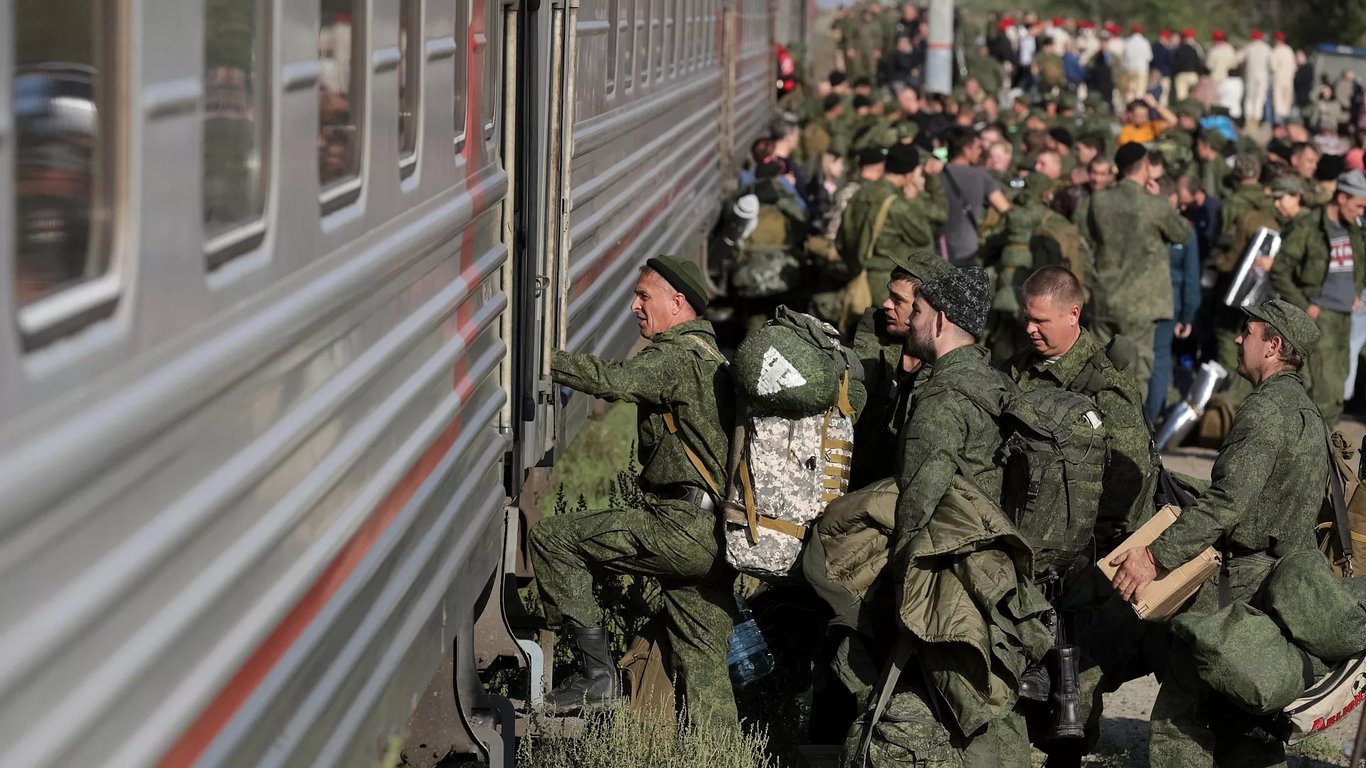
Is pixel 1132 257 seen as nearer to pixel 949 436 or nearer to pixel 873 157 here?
pixel 873 157

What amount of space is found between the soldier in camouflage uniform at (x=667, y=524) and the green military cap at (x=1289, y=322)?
1.45 metres

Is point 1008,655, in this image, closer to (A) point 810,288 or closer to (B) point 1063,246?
(B) point 1063,246

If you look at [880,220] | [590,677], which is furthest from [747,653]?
[880,220]

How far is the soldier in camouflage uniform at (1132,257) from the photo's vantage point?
9.82 meters

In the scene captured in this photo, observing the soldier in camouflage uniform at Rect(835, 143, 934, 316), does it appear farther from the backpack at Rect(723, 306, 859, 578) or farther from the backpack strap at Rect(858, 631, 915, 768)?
the backpack strap at Rect(858, 631, 915, 768)

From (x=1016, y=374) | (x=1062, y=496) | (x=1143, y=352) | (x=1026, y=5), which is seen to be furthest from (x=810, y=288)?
(x=1026, y=5)

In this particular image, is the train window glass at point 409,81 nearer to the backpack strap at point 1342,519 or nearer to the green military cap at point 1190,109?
the backpack strap at point 1342,519

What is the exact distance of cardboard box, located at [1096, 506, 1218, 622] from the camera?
5055 mm

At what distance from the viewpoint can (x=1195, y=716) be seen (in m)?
5.08

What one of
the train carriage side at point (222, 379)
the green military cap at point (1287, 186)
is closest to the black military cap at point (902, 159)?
the green military cap at point (1287, 186)

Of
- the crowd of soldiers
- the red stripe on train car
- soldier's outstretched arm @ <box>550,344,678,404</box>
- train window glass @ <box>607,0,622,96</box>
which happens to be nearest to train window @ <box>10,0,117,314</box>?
the red stripe on train car

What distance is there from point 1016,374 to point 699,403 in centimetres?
105

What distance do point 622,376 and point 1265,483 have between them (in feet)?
5.65

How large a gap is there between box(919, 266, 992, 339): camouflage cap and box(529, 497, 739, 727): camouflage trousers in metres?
0.90
